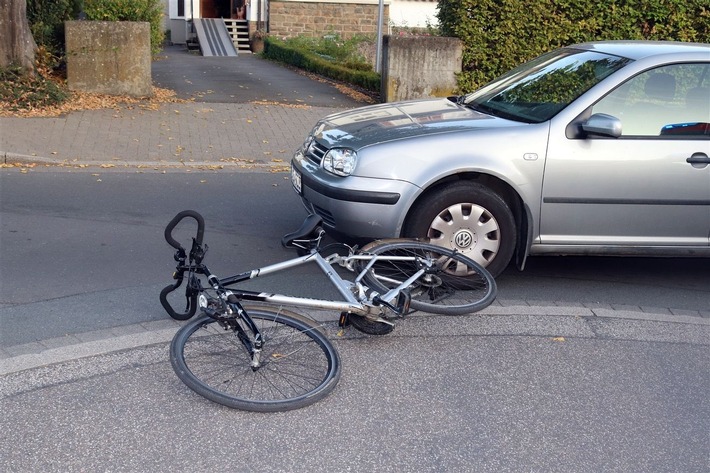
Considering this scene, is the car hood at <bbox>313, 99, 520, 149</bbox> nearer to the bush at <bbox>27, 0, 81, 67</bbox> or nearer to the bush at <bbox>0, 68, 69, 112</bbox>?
the bush at <bbox>0, 68, 69, 112</bbox>

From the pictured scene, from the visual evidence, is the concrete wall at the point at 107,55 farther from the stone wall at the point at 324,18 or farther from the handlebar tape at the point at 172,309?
the stone wall at the point at 324,18

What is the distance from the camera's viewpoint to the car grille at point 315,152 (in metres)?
6.42

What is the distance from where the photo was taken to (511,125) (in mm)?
6230

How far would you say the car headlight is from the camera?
6.09m

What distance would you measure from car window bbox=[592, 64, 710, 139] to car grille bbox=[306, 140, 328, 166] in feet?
6.34

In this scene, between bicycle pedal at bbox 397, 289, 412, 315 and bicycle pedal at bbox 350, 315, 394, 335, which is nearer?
bicycle pedal at bbox 397, 289, 412, 315

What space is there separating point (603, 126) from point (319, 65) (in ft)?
50.3

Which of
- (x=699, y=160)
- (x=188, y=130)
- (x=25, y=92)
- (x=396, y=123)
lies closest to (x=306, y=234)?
(x=396, y=123)

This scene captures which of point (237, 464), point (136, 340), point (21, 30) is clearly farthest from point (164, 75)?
point (237, 464)

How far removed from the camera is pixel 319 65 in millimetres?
20703

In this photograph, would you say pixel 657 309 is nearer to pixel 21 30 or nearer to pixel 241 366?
pixel 241 366

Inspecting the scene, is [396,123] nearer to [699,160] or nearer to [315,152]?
[315,152]

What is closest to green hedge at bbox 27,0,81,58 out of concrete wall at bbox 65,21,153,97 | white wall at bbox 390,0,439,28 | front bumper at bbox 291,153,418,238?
concrete wall at bbox 65,21,153,97

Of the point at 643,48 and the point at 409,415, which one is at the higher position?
the point at 643,48
